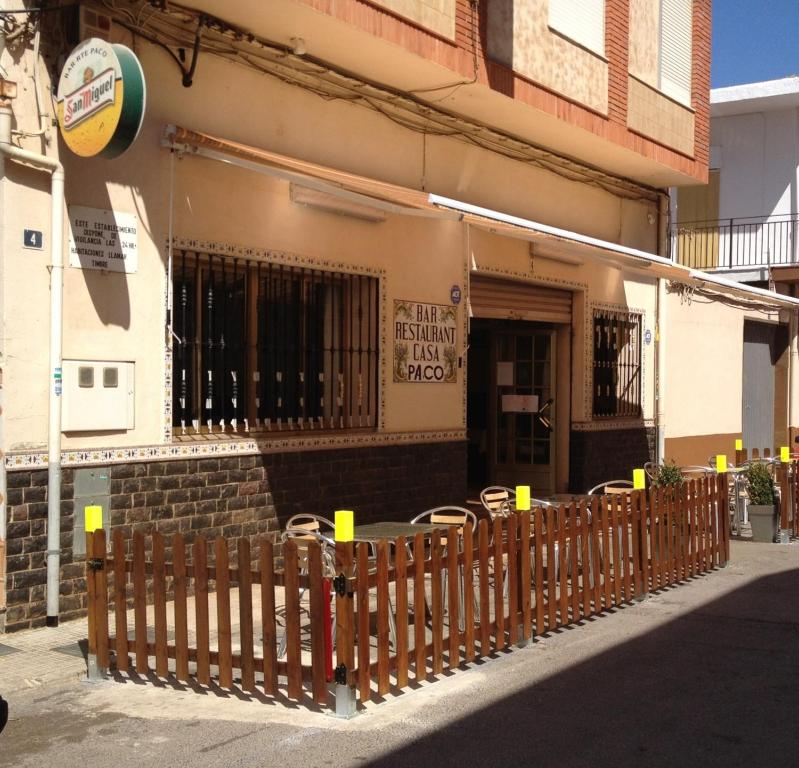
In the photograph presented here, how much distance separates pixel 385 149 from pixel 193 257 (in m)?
2.98

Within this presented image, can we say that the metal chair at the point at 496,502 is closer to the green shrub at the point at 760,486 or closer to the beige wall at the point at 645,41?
the green shrub at the point at 760,486

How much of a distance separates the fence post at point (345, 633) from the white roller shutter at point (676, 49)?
1165 cm

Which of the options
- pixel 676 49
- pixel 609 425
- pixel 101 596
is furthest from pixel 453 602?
pixel 676 49

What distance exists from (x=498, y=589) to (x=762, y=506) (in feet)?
20.1

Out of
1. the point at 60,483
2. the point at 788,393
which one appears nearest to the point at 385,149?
A: the point at 60,483

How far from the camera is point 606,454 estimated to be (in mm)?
15562

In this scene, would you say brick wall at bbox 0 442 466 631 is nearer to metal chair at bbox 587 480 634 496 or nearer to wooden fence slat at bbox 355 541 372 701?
metal chair at bbox 587 480 634 496

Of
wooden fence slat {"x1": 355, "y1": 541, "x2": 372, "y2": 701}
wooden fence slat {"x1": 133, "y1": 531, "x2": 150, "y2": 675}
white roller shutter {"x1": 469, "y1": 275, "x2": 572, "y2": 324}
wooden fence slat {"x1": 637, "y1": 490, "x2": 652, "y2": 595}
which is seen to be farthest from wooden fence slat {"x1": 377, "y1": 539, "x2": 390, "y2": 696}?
white roller shutter {"x1": 469, "y1": 275, "x2": 572, "y2": 324}

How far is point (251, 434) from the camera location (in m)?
9.56

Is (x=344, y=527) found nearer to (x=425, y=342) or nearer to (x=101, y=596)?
(x=101, y=596)

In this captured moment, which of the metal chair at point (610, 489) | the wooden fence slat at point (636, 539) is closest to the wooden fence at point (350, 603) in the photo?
the wooden fence slat at point (636, 539)

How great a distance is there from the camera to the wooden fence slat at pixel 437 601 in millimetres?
6383

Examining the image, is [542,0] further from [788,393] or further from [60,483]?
[788,393]

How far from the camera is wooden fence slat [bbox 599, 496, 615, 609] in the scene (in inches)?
323
